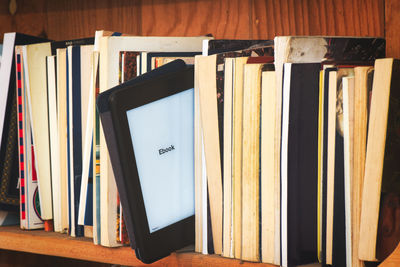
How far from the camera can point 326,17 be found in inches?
37.0

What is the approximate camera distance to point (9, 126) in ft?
3.10

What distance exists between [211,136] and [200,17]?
44cm

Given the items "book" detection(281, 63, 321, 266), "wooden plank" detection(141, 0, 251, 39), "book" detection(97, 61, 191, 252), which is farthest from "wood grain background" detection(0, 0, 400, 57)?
"book" detection(97, 61, 191, 252)

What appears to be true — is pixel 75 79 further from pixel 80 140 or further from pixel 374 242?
pixel 374 242

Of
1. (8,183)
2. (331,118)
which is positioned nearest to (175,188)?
(331,118)

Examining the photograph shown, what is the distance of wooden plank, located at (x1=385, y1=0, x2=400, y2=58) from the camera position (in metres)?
0.63

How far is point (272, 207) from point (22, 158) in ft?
1.78

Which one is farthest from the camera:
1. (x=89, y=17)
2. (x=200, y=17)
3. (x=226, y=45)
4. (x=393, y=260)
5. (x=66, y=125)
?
(x=89, y=17)

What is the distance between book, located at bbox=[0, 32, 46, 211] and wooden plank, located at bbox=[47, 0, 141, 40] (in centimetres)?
25

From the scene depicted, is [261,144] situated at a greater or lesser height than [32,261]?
greater

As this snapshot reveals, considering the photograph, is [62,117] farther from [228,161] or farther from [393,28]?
[393,28]

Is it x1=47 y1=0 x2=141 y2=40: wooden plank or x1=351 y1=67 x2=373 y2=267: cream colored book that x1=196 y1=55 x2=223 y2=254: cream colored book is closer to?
x1=351 y1=67 x2=373 y2=267: cream colored book

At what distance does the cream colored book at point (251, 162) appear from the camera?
695 millimetres

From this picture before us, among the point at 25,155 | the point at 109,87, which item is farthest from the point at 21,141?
the point at 109,87
